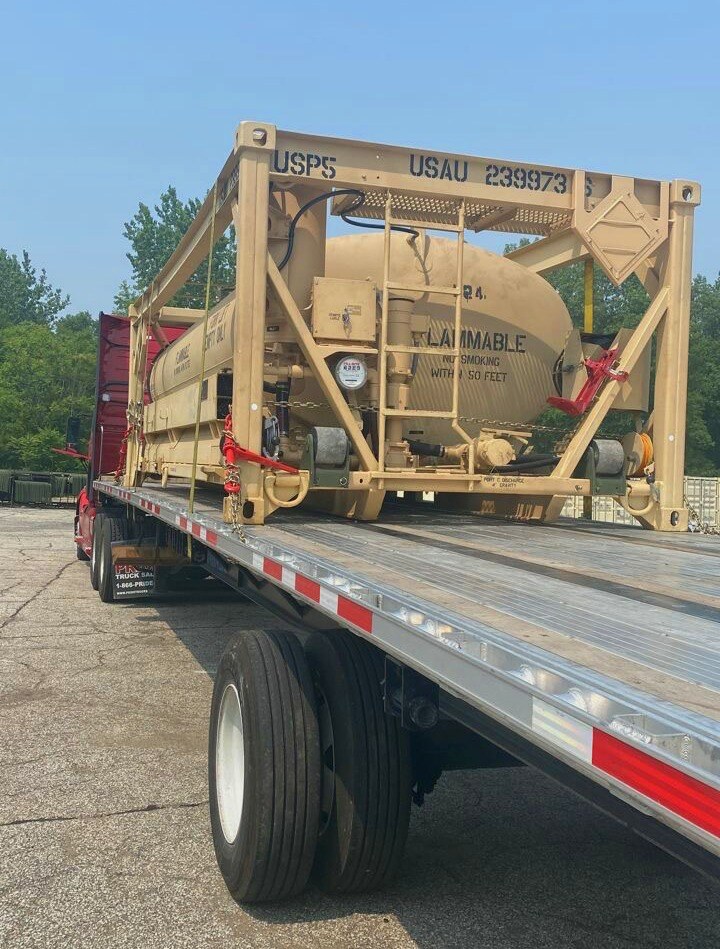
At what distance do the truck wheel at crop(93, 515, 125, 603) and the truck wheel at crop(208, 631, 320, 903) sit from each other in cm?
680

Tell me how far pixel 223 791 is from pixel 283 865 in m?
0.60

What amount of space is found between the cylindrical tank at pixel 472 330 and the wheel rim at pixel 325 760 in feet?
10.2

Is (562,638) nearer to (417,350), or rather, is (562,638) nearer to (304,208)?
(417,350)

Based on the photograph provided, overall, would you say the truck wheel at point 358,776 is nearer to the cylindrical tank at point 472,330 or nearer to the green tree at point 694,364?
the cylindrical tank at point 472,330

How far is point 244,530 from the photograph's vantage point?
476 centimetres

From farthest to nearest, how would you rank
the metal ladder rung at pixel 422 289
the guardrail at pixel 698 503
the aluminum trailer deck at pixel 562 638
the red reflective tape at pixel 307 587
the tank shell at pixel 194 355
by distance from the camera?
the guardrail at pixel 698 503 → the tank shell at pixel 194 355 → the metal ladder rung at pixel 422 289 → the red reflective tape at pixel 307 587 → the aluminum trailer deck at pixel 562 638

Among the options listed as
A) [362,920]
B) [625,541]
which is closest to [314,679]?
[362,920]

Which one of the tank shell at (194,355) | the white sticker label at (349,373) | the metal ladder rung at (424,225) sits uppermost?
the metal ladder rung at (424,225)

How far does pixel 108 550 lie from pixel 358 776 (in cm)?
749

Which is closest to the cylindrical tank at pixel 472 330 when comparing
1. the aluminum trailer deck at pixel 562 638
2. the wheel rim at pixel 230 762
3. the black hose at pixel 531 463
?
the black hose at pixel 531 463

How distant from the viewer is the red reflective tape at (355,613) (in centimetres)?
260

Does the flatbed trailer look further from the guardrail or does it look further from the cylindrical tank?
the guardrail

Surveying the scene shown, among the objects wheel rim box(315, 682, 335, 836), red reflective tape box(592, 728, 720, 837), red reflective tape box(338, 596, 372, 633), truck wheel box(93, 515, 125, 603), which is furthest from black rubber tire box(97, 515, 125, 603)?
red reflective tape box(592, 728, 720, 837)

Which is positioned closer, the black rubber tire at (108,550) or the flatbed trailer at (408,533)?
the flatbed trailer at (408,533)
